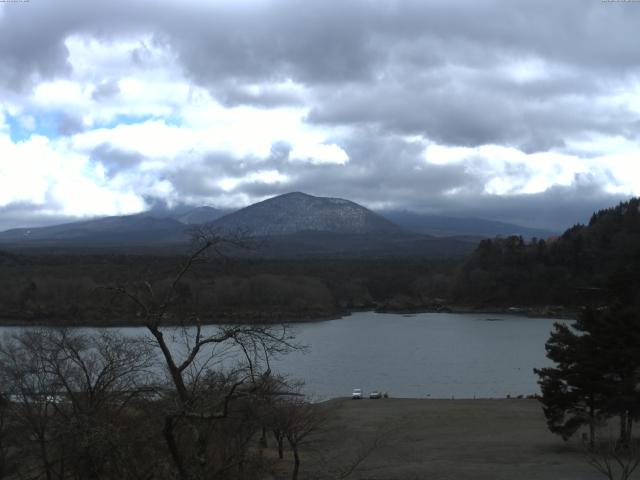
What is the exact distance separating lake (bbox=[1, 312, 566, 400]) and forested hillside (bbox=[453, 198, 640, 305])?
818 inches

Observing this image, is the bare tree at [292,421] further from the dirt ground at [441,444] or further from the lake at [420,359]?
the lake at [420,359]

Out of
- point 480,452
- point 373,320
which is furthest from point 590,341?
point 373,320

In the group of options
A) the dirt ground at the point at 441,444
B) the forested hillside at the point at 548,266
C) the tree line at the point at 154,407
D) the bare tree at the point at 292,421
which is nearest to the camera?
the tree line at the point at 154,407

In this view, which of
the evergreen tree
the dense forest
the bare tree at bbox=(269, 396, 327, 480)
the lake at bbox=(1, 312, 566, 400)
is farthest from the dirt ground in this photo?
the dense forest

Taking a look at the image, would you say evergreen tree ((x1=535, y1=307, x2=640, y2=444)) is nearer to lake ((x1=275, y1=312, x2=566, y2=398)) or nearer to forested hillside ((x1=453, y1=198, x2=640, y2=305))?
lake ((x1=275, y1=312, x2=566, y2=398))

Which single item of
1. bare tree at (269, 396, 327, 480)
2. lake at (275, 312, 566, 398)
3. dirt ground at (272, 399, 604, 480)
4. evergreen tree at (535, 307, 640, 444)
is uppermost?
Answer: evergreen tree at (535, 307, 640, 444)

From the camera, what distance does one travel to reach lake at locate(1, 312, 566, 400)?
1571 inches

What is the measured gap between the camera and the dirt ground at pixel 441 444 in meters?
19.2

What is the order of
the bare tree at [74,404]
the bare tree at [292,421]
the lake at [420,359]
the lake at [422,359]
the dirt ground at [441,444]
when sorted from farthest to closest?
1. the lake at [422,359]
2. the lake at [420,359]
3. the dirt ground at [441,444]
4. the bare tree at [292,421]
5. the bare tree at [74,404]

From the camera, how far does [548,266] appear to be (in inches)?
3932

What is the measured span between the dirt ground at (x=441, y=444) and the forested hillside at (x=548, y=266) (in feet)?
212

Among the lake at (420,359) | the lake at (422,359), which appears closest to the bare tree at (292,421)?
the lake at (422,359)

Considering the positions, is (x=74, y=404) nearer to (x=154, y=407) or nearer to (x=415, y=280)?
(x=154, y=407)

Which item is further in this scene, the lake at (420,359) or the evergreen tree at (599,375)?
the lake at (420,359)
